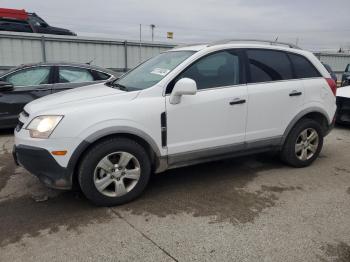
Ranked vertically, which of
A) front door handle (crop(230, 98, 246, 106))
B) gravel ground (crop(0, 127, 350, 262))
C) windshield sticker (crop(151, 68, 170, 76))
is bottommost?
gravel ground (crop(0, 127, 350, 262))

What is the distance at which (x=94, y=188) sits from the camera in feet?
10.9

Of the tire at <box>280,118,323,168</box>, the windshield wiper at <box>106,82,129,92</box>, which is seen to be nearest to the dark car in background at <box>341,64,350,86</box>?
the tire at <box>280,118,323,168</box>

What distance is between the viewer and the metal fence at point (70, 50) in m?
10.1

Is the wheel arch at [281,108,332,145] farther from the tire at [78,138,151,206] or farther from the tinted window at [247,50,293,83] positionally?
the tire at [78,138,151,206]

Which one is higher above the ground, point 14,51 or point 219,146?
point 14,51

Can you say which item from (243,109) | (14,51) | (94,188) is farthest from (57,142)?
(14,51)

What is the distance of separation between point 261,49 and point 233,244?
262 centimetres

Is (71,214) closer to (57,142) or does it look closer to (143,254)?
(57,142)

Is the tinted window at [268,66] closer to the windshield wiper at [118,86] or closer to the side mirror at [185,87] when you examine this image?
the side mirror at [185,87]

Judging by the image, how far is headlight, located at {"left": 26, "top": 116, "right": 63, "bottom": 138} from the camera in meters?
3.18

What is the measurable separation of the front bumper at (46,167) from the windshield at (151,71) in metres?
1.18

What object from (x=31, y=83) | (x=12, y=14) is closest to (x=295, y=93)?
(x=31, y=83)

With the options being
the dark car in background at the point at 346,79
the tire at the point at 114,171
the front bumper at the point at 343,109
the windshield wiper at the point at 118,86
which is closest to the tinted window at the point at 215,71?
the windshield wiper at the point at 118,86

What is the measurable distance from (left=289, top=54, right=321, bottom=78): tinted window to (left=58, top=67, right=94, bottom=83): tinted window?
4196mm
